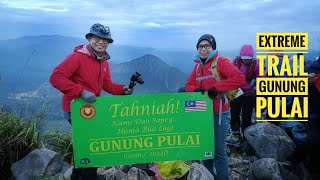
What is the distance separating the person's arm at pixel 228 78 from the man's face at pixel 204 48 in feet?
0.71

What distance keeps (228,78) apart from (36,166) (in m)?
3.09

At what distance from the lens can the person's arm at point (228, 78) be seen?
425 cm

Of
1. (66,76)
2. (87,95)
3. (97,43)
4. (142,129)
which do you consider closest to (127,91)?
(142,129)

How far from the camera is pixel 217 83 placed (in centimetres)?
432

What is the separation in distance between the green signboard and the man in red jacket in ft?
0.48

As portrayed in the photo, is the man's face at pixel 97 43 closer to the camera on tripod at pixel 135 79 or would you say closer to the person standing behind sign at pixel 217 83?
the camera on tripod at pixel 135 79

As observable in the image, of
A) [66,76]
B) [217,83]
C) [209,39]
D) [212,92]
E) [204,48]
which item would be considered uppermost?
[209,39]

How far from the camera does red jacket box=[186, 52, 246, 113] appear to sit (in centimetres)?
427

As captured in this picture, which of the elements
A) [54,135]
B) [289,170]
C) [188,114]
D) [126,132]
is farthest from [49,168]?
[289,170]

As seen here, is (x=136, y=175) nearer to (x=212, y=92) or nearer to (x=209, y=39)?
(x=212, y=92)

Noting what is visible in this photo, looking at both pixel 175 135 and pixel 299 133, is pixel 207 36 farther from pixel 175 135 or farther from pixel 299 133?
pixel 299 133

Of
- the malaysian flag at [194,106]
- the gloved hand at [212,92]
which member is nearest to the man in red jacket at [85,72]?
the malaysian flag at [194,106]

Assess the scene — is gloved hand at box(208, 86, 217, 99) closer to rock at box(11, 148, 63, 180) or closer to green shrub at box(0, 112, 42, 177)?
rock at box(11, 148, 63, 180)

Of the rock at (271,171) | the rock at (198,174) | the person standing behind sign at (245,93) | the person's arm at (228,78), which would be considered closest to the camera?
the person's arm at (228,78)
